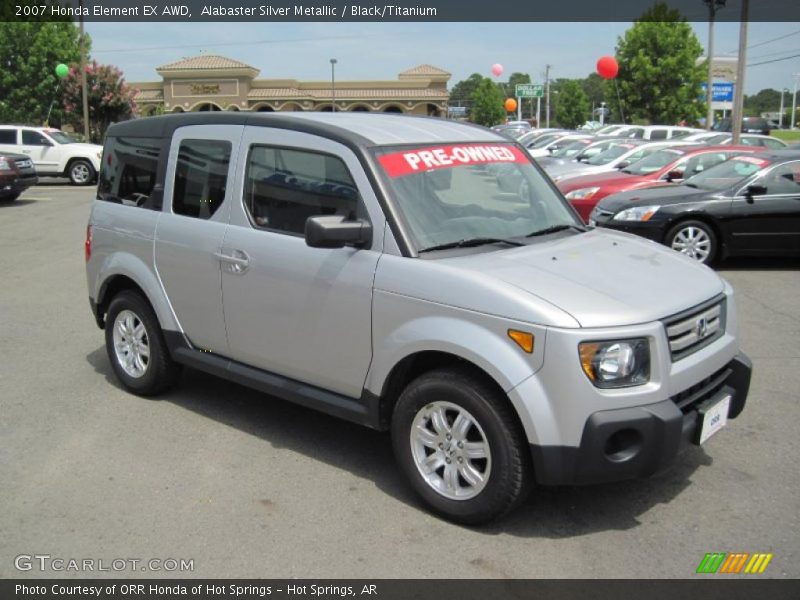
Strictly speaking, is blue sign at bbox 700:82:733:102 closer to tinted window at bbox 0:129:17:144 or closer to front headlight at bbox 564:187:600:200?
front headlight at bbox 564:187:600:200

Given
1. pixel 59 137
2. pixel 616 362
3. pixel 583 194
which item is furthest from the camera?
pixel 59 137

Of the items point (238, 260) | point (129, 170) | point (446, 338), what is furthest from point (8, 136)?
point (446, 338)

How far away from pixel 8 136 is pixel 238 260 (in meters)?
21.6

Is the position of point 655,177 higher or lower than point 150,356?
higher

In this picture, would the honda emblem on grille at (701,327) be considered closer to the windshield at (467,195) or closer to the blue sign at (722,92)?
the windshield at (467,195)

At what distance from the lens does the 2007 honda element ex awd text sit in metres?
3.40

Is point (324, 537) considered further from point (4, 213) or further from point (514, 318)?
point (4, 213)

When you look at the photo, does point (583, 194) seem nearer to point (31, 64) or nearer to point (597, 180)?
point (597, 180)

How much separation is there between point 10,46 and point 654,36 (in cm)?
3032

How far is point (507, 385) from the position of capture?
11.2 feet

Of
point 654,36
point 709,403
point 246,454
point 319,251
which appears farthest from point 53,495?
point 654,36

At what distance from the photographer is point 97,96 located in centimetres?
3634

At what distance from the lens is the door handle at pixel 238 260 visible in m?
4.54

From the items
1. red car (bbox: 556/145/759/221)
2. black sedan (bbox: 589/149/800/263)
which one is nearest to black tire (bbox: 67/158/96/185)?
red car (bbox: 556/145/759/221)
